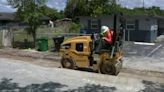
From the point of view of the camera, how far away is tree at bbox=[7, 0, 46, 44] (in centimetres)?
2467

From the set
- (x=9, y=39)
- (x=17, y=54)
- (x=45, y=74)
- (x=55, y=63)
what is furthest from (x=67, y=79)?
(x=9, y=39)

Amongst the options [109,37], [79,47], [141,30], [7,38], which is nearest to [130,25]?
[141,30]

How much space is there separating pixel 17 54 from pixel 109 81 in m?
10.2

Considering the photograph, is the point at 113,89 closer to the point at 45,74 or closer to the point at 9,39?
the point at 45,74

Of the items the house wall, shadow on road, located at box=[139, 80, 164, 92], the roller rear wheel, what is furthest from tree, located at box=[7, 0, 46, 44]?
shadow on road, located at box=[139, 80, 164, 92]

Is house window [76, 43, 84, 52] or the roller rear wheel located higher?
house window [76, 43, 84, 52]

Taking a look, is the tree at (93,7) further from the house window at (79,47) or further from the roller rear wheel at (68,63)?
the house window at (79,47)

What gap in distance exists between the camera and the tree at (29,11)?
24.7m

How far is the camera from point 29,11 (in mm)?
24828

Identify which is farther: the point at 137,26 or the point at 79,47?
the point at 137,26

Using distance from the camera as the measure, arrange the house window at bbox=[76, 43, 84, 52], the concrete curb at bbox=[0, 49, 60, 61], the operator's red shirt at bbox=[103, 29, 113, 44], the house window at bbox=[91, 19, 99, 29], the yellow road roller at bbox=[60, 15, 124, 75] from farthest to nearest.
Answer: the house window at bbox=[91, 19, 99, 29] → the concrete curb at bbox=[0, 49, 60, 61] → the house window at bbox=[76, 43, 84, 52] → the yellow road roller at bbox=[60, 15, 124, 75] → the operator's red shirt at bbox=[103, 29, 113, 44]

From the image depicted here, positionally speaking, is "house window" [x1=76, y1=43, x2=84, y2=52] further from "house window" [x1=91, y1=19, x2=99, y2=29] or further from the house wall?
"house window" [x1=91, y1=19, x2=99, y2=29]

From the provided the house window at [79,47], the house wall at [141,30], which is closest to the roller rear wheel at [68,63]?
the house window at [79,47]

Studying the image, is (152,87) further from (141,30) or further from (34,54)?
(141,30)
